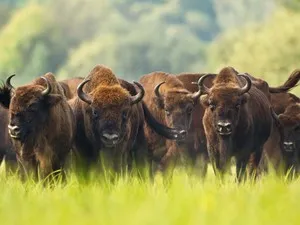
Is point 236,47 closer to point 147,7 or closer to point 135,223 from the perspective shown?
point 135,223

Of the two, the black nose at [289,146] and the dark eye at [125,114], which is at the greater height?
the dark eye at [125,114]

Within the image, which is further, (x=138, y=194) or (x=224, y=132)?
(x=224, y=132)

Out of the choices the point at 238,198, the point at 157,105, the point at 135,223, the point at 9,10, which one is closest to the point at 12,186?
the point at 238,198

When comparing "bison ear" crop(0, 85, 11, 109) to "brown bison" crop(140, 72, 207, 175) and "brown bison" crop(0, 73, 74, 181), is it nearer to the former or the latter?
"brown bison" crop(0, 73, 74, 181)

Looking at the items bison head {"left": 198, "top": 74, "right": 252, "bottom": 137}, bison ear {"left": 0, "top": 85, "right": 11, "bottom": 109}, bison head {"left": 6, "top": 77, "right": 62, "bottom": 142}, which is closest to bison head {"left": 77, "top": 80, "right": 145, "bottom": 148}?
bison head {"left": 6, "top": 77, "right": 62, "bottom": 142}

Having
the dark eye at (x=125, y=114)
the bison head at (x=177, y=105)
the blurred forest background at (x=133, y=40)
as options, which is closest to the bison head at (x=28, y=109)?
the dark eye at (x=125, y=114)

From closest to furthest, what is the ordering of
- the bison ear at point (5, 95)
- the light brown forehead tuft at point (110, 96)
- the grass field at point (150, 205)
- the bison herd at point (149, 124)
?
1. the grass field at point (150, 205)
2. the bison herd at point (149, 124)
3. the light brown forehead tuft at point (110, 96)
4. the bison ear at point (5, 95)

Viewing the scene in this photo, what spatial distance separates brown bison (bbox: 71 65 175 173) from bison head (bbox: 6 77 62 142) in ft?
1.90

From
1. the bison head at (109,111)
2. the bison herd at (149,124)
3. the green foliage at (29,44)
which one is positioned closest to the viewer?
the bison herd at (149,124)

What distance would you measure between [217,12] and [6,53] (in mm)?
41326

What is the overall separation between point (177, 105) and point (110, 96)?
347 centimetres

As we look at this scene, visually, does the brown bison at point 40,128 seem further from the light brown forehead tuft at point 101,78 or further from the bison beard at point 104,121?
the light brown forehead tuft at point 101,78

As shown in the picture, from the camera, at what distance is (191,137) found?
16.7m

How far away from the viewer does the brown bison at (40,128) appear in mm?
11422
